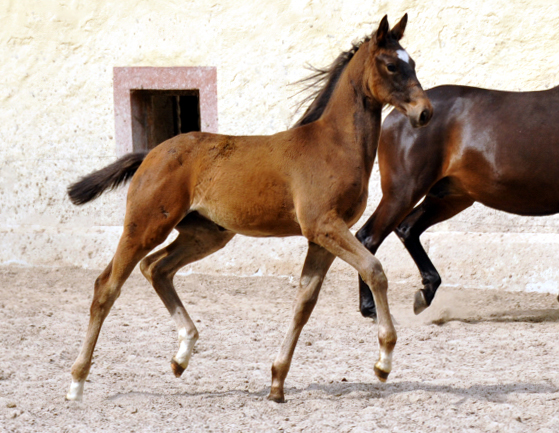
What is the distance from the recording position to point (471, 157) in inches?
206

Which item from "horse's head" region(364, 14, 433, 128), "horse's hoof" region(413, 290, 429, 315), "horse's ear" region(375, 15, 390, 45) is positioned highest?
"horse's ear" region(375, 15, 390, 45)

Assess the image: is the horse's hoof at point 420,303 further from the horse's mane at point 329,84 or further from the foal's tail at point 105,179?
the foal's tail at point 105,179

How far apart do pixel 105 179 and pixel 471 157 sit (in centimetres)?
264

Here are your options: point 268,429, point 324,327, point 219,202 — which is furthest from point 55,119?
point 268,429

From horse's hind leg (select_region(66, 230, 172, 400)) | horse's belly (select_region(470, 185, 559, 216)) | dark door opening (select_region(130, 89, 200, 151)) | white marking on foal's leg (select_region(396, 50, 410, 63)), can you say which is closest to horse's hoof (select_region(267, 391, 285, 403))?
horse's hind leg (select_region(66, 230, 172, 400))

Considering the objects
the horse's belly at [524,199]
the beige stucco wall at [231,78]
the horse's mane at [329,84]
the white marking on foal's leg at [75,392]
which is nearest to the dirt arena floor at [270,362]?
the white marking on foal's leg at [75,392]

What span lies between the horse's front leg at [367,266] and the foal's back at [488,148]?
216 centimetres

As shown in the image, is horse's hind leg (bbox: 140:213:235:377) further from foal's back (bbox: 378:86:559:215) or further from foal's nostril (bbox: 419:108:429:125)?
foal's back (bbox: 378:86:559:215)

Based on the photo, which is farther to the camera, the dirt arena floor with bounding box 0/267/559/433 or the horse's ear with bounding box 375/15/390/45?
the horse's ear with bounding box 375/15/390/45

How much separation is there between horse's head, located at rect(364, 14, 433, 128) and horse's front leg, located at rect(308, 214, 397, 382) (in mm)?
574

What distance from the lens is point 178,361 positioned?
3617 mm

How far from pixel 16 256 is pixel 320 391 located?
4586 mm

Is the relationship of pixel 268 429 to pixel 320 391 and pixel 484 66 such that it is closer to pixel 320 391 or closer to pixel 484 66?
pixel 320 391

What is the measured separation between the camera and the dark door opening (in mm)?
7316
